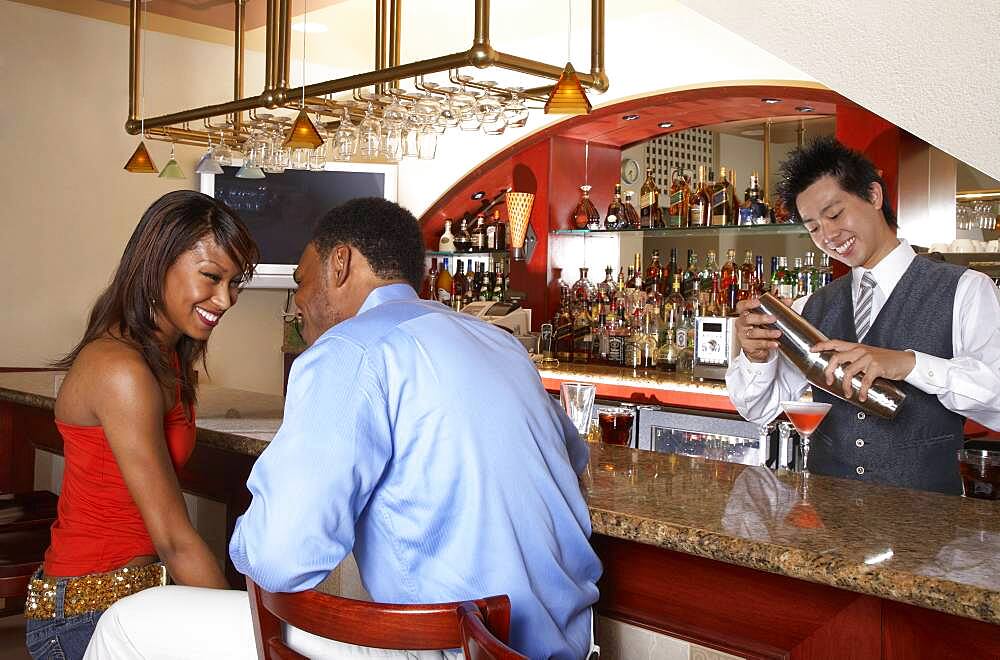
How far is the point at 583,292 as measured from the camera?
5.85 metres

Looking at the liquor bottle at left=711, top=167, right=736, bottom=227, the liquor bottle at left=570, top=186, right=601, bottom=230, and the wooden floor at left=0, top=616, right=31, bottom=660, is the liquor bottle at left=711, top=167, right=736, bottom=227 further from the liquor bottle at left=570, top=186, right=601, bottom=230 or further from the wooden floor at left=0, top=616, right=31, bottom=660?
the wooden floor at left=0, top=616, right=31, bottom=660

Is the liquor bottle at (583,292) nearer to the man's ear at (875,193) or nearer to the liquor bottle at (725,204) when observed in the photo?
the liquor bottle at (725,204)

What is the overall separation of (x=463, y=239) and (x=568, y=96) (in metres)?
3.52

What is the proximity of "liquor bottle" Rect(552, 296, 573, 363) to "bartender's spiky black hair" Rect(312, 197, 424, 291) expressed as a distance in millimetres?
4082

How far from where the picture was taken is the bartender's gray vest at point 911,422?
2357 millimetres

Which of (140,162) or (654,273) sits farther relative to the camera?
(654,273)

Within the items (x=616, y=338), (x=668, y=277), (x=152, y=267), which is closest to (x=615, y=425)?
(x=152, y=267)

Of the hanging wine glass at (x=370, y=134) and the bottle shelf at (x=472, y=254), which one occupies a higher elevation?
the hanging wine glass at (x=370, y=134)

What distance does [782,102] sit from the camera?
4789 mm

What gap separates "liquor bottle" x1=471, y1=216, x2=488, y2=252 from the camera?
6.27 m

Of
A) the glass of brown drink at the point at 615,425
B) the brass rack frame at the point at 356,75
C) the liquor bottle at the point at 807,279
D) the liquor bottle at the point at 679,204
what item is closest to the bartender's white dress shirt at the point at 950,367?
the glass of brown drink at the point at 615,425

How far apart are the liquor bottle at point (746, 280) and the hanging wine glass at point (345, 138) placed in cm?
231

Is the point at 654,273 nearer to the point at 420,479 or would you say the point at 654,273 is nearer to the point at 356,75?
the point at 356,75

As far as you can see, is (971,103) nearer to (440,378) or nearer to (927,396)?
(440,378)
